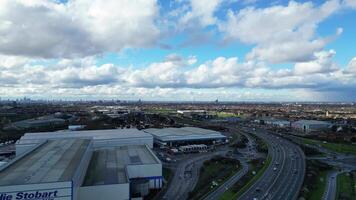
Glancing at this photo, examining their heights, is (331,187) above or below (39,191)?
below

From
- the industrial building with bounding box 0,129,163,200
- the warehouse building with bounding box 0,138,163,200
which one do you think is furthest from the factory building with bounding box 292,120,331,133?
the industrial building with bounding box 0,129,163,200

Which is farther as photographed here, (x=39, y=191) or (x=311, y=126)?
(x=311, y=126)

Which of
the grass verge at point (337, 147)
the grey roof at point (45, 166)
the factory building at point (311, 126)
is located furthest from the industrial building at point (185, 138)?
the factory building at point (311, 126)

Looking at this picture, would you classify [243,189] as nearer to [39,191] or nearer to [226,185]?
[226,185]

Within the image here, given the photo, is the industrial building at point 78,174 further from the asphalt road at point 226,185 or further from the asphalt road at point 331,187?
the asphalt road at point 331,187

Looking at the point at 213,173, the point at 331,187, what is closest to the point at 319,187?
the point at 331,187

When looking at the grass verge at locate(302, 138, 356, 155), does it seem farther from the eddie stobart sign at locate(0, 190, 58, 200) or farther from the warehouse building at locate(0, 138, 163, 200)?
the eddie stobart sign at locate(0, 190, 58, 200)

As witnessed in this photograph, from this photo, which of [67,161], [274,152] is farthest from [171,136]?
[67,161]

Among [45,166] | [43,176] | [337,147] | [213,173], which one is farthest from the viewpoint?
[337,147]
